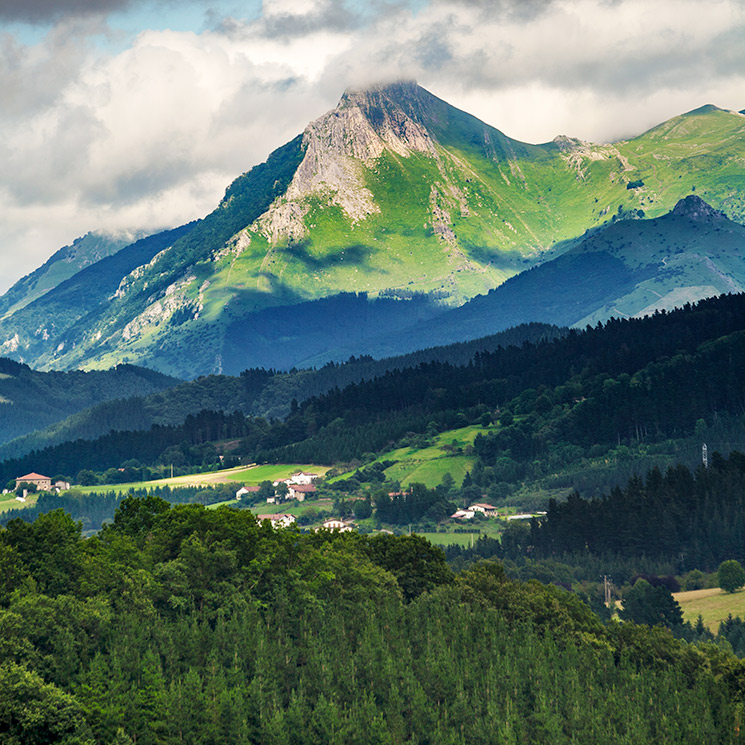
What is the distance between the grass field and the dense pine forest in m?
42.6

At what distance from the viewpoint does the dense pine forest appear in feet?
327

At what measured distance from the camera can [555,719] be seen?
10981cm

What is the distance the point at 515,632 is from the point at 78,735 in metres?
53.6

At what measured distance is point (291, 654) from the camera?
117 m

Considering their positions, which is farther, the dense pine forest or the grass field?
the grass field

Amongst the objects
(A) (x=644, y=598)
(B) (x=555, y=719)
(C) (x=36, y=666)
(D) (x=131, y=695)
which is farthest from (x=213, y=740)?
(A) (x=644, y=598)

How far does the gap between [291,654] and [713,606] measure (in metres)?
92.7

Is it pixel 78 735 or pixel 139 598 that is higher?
pixel 139 598

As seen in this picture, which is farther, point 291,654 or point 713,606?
point 713,606

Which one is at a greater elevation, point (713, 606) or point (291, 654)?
point (291, 654)

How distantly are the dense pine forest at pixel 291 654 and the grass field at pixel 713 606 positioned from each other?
42650 millimetres

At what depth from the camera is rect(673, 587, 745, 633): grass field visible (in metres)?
182

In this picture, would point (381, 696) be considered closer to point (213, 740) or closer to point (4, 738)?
point (213, 740)

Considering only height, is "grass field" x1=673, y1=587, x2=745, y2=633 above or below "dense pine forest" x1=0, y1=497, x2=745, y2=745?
below
